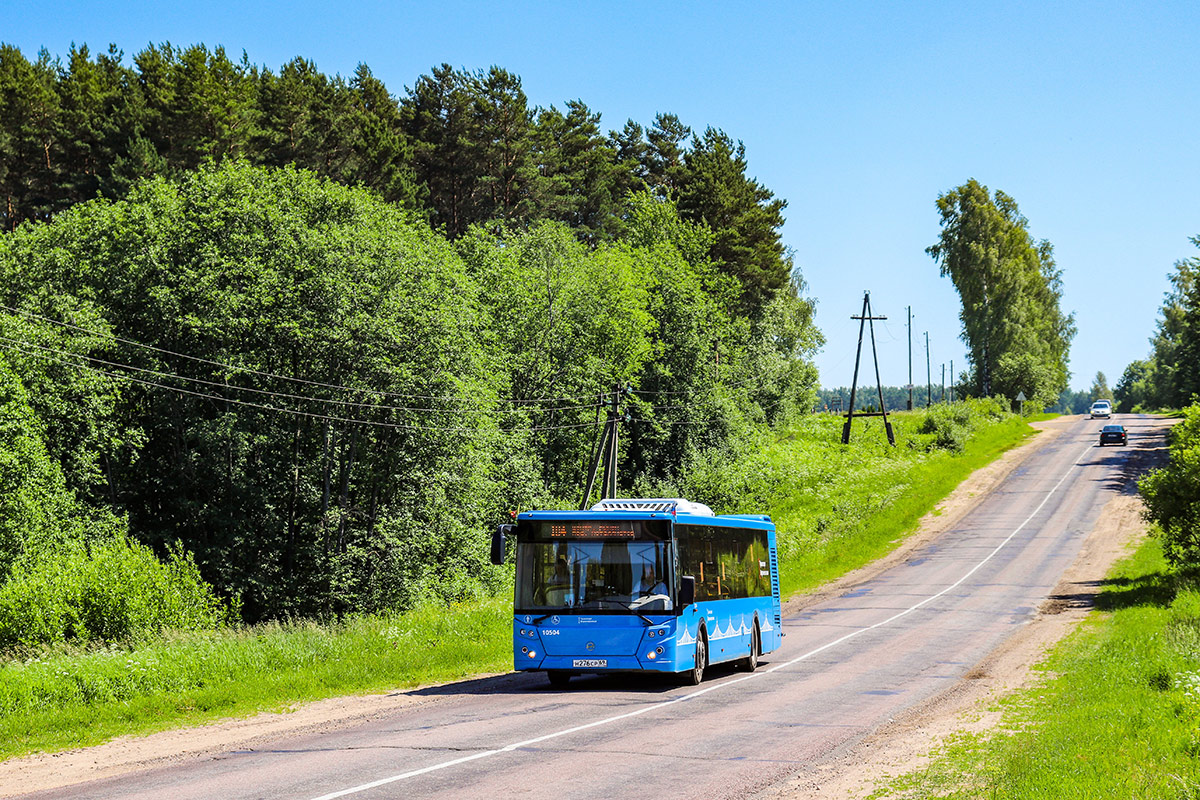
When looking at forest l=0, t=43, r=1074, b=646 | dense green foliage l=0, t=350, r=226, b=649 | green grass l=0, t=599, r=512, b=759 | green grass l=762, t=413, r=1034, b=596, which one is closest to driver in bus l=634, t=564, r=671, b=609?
green grass l=0, t=599, r=512, b=759

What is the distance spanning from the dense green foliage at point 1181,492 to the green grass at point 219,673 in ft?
72.7

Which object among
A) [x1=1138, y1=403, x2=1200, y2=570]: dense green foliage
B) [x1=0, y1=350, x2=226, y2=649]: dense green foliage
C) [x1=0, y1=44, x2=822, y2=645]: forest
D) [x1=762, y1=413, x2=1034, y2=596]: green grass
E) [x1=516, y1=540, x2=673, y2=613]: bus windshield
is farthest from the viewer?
[x1=762, y1=413, x2=1034, y2=596]: green grass

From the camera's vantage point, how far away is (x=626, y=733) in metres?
13.8

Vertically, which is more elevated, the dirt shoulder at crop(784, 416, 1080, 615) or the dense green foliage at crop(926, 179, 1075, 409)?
the dense green foliage at crop(926, 179, 1075, 409)

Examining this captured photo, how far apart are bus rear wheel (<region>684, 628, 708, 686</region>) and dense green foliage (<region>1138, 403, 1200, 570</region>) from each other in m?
20.5

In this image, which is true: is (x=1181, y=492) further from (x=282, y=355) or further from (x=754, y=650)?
(x=282, y=355)

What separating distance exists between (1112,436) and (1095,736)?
3100 inches

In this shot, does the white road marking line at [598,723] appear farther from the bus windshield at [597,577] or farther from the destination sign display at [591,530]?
the destination sign display at [591,530]

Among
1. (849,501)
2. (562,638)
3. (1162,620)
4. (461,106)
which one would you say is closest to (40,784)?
(562,638)

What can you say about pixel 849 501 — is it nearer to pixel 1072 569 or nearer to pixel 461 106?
pixel 1072 569

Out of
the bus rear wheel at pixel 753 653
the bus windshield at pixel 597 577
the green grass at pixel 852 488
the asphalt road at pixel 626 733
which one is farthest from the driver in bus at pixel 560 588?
the green grass at pixel 852 488

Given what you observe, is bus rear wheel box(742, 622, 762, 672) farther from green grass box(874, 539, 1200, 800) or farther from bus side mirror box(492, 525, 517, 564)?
bus side mirror box(492, 525, 517, 564)

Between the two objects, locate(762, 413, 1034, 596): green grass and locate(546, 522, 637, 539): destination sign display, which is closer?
locate(546, 522, 637, 539): destination sign display

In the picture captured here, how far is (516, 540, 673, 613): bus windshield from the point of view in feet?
61.1
